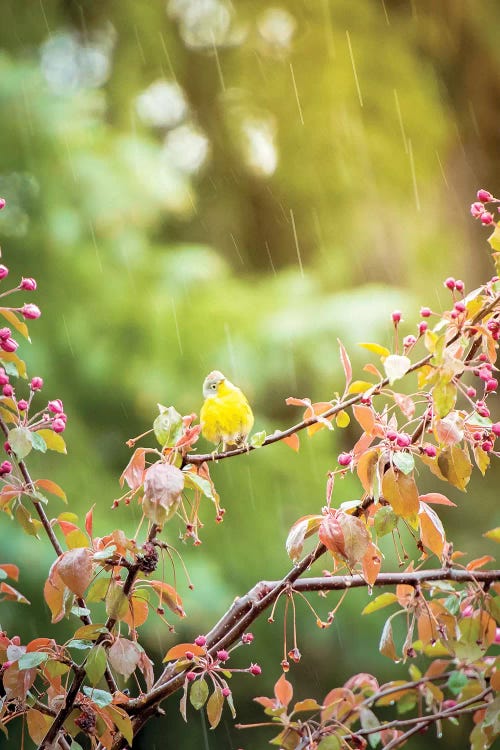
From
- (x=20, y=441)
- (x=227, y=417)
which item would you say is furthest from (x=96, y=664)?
(x=227, y=417)

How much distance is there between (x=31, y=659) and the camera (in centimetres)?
73

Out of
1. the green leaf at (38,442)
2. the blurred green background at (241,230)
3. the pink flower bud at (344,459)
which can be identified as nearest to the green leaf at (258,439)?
the pink flower bud at (344,459)

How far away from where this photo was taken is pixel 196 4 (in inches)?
A: 123

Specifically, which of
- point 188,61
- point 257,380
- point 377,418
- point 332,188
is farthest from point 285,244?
point 377,418

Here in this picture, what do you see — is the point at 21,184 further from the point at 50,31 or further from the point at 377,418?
the point at 377,418

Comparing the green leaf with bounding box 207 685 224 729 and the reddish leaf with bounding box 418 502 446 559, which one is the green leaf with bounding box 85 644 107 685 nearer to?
the green leaf with bounding box 207 685 224 729

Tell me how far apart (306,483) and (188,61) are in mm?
1708

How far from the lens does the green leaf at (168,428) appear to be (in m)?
0.68

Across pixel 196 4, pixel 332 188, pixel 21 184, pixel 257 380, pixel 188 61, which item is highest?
pixel 196 4

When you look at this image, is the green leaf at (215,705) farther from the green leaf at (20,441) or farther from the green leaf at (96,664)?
the green leaf at (20,441)

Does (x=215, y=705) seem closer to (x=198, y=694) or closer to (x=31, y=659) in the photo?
(x=198, y=694)

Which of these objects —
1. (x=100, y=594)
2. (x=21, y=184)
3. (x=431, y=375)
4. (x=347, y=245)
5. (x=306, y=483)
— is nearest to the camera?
(x=431, y=375)

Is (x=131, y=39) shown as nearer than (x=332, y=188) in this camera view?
Yes

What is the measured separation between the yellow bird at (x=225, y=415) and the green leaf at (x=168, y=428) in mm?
391
